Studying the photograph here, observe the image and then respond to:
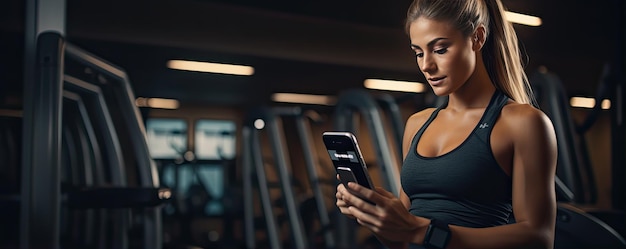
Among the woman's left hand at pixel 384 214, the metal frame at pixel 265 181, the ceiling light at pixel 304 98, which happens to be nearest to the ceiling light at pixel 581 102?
the ceiling light at pixel 304 98

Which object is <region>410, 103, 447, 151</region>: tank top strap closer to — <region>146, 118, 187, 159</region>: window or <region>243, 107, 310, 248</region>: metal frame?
<region>243, 107, 310, 248</region>: metal frame

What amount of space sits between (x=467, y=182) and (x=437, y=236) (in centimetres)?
10

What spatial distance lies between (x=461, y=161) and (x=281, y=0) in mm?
3845

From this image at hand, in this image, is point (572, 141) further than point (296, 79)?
No

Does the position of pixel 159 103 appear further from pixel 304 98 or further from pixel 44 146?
pixel 44 146

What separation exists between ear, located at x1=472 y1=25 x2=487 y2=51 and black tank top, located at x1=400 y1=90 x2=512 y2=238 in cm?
A: 8

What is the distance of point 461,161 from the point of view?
92 cm

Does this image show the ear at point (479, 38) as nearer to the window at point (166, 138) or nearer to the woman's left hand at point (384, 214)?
the woman's left hand at point (384, 214)

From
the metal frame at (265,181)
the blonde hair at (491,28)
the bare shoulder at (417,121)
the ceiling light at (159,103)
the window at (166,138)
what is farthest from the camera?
the ceiling light at (159,103)

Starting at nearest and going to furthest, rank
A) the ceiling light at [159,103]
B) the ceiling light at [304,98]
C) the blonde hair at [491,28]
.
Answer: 1. the blonde hair at [491,28]
2. the ceiling light at [159,103]
3. the ceiling light at [304,98]

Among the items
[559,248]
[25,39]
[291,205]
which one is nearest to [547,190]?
[559,248]

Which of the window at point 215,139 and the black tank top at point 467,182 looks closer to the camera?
the black tank top at point 467,182

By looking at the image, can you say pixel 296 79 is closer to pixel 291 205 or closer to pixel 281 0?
pixel 281 0

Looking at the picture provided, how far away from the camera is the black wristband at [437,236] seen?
870mm
